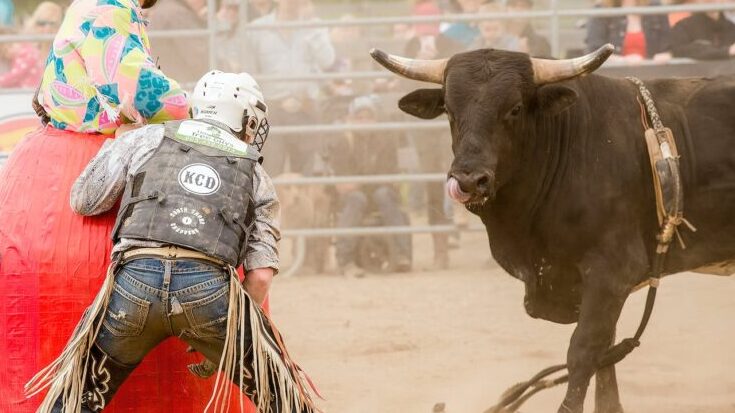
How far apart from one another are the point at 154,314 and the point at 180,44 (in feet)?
21.7

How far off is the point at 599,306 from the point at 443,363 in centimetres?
228

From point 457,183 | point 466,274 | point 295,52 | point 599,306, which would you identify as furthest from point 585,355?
point 295,52

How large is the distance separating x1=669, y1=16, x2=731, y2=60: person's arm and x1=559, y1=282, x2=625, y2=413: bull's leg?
5.07 metres

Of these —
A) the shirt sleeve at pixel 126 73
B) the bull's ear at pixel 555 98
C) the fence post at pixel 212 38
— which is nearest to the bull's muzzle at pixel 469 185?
the bull's ear at pixel 555 98

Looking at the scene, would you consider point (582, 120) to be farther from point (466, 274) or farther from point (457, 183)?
point (466, 274)

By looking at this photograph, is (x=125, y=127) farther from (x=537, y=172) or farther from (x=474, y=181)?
(x=537, y=172)

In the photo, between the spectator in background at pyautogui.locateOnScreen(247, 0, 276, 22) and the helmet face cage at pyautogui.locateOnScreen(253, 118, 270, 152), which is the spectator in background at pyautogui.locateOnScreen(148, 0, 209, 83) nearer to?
the spectator in background at pyautogui.locateOnScreen(247, 0, 276, 22)

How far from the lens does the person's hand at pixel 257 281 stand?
12.3 feet

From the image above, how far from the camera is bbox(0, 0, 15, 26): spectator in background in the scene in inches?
402

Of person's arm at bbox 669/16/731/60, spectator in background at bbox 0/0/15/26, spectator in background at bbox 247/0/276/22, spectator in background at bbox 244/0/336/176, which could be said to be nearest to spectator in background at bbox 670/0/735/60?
person's arm at bbox 669/16/731/60

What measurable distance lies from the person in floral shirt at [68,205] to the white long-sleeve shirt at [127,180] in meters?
0.18

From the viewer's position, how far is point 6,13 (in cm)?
1027

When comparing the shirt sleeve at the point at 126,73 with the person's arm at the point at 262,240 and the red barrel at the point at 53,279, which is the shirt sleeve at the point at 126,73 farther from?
the person's arm at the point at 262,240

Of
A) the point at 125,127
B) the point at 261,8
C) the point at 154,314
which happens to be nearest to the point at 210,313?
the point at 154,314
